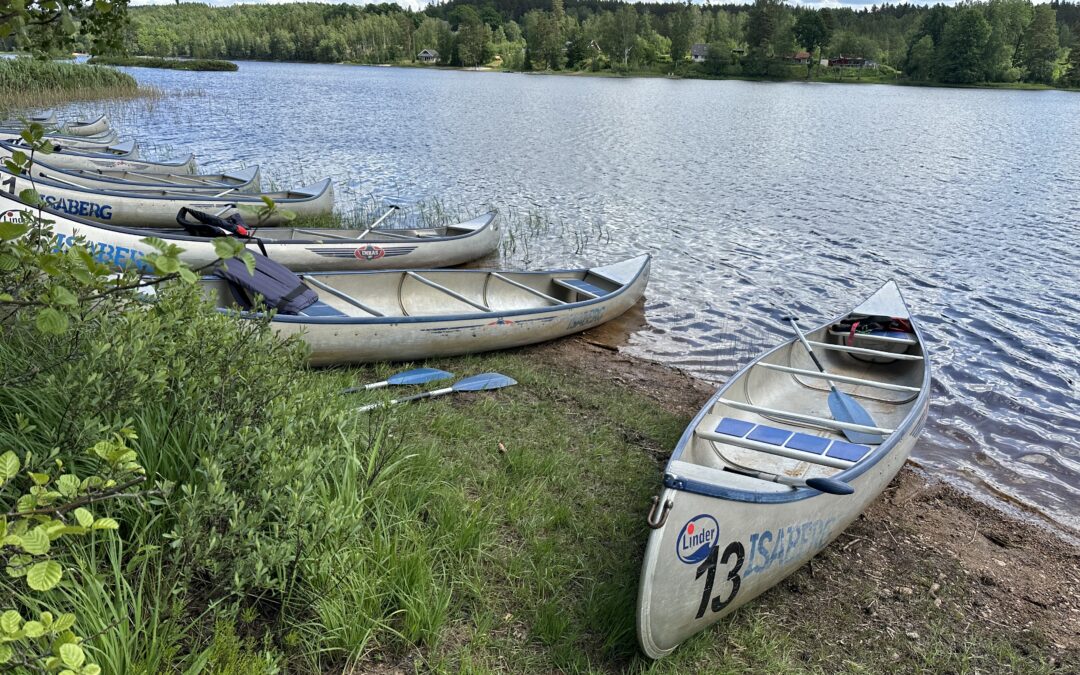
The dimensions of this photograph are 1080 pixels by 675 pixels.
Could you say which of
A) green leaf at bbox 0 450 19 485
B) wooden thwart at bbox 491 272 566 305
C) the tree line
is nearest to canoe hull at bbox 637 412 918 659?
green leaf at bbox 0 450 19 485

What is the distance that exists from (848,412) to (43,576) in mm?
→ 6359

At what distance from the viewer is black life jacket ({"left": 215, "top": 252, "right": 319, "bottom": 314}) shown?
6.89 meters

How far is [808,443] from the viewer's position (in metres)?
5.49

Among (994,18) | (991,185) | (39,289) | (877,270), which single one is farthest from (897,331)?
(994,18)

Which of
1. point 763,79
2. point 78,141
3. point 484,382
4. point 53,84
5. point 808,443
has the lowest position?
point 484,382

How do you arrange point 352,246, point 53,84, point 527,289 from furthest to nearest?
point 53,84
point 352,246
point 527,289

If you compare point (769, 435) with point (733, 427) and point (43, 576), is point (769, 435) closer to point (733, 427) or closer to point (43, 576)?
point (733, 427)

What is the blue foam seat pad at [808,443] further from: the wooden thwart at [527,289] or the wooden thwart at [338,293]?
the wooden thwart at [338,293]

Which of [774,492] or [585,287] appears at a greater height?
[774,492]

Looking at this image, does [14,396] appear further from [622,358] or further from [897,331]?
[897,331]

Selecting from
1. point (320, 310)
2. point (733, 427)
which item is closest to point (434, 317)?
point (320, 310)

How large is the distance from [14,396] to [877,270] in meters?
13.8

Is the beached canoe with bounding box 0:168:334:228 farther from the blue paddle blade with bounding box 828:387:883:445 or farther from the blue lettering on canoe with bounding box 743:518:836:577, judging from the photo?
the blue lettering on canoe with bounding box 743:518:836:577

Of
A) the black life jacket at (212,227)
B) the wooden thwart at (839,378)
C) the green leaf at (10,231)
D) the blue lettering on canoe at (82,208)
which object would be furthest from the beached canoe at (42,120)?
the green leaf at (10,231)
